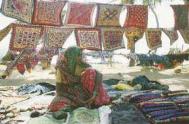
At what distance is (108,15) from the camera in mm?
9352

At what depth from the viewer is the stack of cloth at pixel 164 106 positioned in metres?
4.96

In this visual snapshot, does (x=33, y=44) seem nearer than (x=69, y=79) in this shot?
No

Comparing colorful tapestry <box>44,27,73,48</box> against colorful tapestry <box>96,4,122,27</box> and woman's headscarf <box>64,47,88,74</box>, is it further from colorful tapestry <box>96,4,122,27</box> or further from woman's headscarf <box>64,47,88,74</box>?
woman's headscarf <box>64,47,88,74</box>

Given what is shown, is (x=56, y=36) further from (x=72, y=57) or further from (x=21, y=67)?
(x=72, y=57)

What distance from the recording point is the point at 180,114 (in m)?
5.06

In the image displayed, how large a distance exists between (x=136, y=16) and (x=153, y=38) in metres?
1.04

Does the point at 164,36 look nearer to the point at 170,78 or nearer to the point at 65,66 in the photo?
the point at 170,78

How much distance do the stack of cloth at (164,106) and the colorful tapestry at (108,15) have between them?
355 cm

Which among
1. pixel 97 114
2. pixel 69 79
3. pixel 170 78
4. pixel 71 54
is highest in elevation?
pixel 71 54

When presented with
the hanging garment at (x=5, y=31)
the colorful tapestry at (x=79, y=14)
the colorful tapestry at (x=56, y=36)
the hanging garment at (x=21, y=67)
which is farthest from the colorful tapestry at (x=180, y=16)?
the hanging garment at (x=21, y=67)

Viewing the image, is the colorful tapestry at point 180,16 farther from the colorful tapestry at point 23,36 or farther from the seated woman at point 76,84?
the seated woman at point 76,84

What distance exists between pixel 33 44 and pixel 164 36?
401cm

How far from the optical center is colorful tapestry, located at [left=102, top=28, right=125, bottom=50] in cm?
978

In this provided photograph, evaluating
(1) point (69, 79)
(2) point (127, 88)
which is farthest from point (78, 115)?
(2) point (127, 88)
